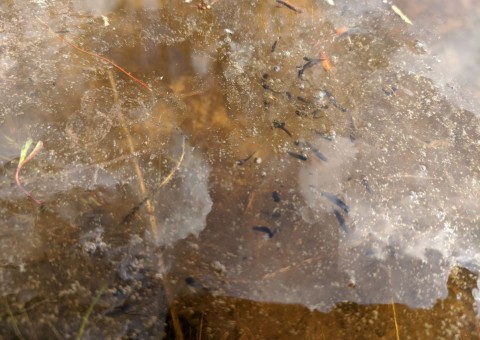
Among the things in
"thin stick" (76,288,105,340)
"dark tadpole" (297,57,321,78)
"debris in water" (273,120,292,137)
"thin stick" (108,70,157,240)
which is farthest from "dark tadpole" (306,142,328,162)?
"thin stick" (76,288,105,340)

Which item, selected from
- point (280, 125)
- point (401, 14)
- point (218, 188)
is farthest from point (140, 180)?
point (401, 14)

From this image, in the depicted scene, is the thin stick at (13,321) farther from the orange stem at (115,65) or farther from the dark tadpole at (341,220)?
the dark tadpole at (341,220)

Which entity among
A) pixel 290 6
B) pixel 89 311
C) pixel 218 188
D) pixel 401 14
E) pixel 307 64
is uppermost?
pixel 401 14

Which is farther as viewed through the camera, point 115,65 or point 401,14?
point 401,14

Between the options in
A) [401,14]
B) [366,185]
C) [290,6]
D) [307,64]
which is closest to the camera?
[366,185]

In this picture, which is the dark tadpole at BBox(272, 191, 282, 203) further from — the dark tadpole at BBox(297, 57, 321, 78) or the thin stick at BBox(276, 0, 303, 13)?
the thin stick at BBox(276, 0, 303, 13)

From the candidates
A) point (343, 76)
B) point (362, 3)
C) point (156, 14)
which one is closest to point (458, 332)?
point (343, 76)

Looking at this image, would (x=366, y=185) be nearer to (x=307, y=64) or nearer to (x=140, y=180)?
(x=307, y=64)

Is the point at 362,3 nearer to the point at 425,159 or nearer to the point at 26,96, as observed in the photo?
the point at 425,159
